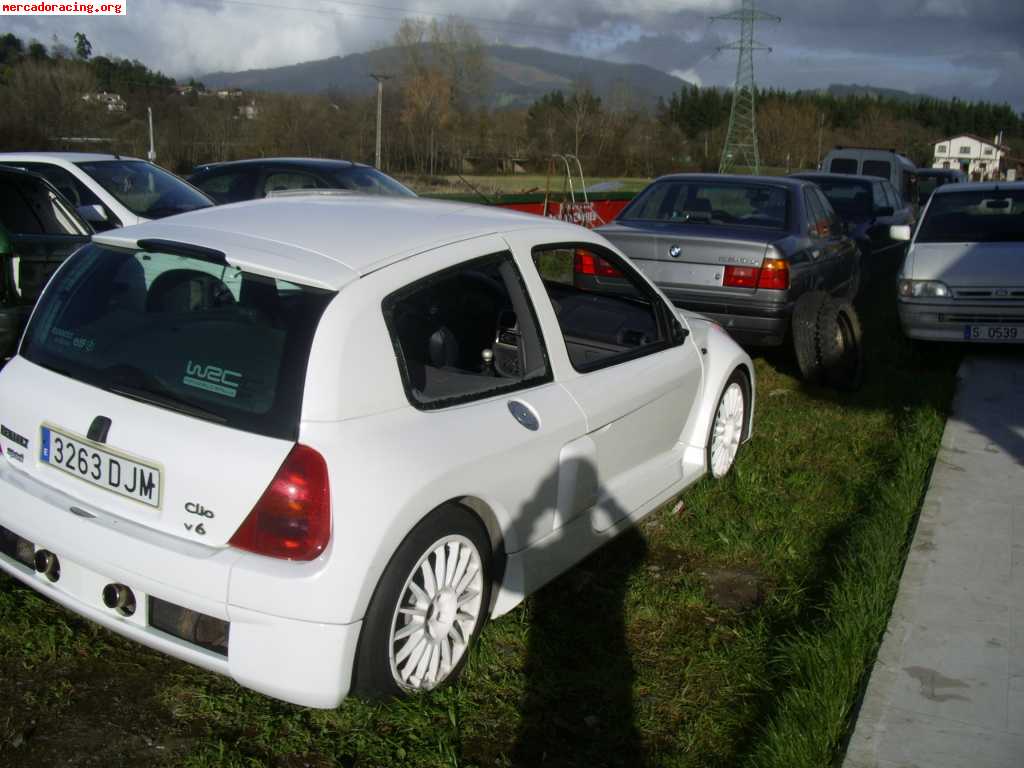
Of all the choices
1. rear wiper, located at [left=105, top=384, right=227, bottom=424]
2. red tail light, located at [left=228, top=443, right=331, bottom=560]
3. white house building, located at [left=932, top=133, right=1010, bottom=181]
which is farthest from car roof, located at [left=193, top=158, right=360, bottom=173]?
white house building, located at [left=932, top=133, right=1010, bottom=181]

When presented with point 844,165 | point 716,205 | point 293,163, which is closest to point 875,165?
point 844,165

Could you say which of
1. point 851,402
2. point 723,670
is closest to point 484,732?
point 723,670

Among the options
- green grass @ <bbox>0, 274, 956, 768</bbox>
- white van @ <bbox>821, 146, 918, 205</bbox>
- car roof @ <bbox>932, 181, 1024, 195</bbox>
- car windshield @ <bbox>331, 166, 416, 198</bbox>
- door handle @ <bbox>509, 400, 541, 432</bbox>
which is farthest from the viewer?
white van @ <bbox>821, 146, 918, 205</bbox>

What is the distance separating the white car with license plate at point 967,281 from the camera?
28.6 feet

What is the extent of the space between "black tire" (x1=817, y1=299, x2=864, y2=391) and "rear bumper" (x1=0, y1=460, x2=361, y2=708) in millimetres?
5639

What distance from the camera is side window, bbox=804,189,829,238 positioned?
29.1 feet

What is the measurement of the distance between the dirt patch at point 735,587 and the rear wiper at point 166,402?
2.40m

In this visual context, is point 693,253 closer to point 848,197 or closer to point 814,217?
point 814,217

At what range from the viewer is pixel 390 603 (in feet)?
10.2

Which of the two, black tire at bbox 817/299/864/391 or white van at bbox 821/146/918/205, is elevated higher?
white van at bbox 821/146/918/205

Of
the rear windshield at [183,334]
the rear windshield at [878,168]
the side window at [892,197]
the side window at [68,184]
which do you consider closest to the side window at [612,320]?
the rear windshield at [183,334]

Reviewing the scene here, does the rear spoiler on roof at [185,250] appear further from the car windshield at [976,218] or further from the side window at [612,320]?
the car windshield at [976,218]

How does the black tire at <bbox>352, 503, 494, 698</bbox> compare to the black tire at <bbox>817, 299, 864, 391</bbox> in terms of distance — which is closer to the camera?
the black tire at <bbox>352, 503, 494, 698</bbox>

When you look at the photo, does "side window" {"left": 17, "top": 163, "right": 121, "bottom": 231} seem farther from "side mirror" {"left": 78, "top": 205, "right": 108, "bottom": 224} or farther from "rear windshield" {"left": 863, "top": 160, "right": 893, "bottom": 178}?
"rear windshield" {"left": 863, "top": 160, "right": 893, "bottom": 178}
